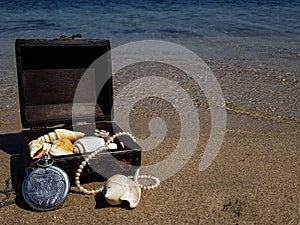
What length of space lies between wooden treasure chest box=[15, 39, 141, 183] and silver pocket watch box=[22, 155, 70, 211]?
21.4 inches

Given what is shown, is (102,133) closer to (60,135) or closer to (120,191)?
(60,135)

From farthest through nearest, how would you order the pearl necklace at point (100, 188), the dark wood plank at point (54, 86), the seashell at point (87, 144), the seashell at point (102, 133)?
the dark wood plank at point (54, 86) < the seashell at point (102, 133) < the seashell at point (87, 144) < the pearl necklace at point (100, 188)

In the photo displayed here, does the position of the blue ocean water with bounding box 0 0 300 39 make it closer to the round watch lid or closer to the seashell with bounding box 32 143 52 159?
the seashell with bounding box 32 143 52 159

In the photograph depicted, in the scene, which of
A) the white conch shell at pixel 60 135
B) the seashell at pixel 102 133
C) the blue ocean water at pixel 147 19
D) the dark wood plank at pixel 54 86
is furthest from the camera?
the blue ocean water at pixel 147 19

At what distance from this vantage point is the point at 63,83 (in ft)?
12.6

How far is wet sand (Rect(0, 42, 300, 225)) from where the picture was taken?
2.92 m

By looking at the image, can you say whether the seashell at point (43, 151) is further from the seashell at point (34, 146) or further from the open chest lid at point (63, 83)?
the open chest lid at point (63, 83)

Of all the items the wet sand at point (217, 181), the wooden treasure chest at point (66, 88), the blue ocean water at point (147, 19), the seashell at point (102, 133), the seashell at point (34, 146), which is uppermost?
the wooden treasure chest at point (66, 88)

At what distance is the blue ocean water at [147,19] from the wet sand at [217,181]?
6422mm

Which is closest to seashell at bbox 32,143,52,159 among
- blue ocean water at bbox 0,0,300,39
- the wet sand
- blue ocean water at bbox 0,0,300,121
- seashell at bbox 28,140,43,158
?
seashell at bbox 28,140,43,158

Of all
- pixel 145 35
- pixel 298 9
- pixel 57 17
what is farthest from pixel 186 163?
pixel 298 9

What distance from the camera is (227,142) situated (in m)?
4.35

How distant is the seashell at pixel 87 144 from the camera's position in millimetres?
3305

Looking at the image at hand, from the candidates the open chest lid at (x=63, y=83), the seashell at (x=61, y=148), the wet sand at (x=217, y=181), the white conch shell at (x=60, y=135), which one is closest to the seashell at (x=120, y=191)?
the wet sand at (x=217, y=181)
